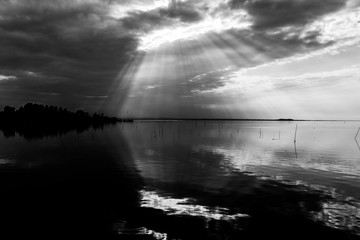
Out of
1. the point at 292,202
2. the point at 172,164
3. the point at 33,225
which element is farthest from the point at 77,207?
the point at 172,164

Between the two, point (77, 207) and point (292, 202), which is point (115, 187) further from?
point (292, 202)

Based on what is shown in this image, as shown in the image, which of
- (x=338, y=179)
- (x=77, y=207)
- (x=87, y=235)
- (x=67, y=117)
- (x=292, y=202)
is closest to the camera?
(x=87, y=235)

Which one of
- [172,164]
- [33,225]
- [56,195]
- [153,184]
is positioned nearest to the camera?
[33,225]

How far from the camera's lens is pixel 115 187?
2200cm

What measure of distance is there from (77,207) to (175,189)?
25.8 ft

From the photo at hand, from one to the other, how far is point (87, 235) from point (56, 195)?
8.41 m

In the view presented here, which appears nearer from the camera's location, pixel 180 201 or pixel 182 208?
pixel 182 208

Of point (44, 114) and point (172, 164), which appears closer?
point (172, 164)

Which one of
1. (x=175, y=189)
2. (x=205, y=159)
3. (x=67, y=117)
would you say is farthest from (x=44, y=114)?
(x=175, y=189)

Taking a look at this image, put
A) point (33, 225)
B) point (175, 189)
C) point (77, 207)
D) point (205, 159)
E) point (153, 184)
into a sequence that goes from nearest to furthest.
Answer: point (33, 225) < point (77, 207) < point (175, 189) < point (153, 184) < point (205, 159)

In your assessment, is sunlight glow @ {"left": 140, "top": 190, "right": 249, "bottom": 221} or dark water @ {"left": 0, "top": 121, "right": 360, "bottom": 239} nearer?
dark water @ {"left": 0, "top": 121, "right": 360, "bottom": 239}

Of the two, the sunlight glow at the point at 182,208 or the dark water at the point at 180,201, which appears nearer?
the dark water at the point at 180,201

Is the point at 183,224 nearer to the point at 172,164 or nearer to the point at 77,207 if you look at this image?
the point at 77,207

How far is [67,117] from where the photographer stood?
553 feet
